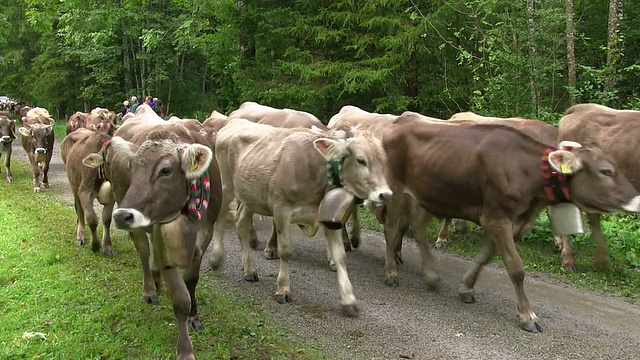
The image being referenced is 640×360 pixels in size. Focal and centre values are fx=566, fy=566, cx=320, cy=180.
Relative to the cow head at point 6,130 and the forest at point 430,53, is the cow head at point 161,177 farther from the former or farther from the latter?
the cow head at point 6,130

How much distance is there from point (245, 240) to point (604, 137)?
535 cm

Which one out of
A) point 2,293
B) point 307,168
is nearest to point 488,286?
point 307,168

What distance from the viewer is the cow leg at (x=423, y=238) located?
23.5 ft

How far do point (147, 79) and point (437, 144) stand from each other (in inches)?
1077

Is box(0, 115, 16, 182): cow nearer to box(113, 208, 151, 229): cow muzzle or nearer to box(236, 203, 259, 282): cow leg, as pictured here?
box(236, 203, 259, 282): cow leg

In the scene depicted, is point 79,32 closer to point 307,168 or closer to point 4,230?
point 4,230

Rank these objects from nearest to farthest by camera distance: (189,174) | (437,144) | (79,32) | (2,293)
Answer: (189,174)
(2,293)
(437,144)
(79,32)

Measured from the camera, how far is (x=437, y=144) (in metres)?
6.98

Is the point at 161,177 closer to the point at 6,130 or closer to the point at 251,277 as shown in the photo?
the point at 251,277

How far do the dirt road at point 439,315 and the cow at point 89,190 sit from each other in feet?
5.30

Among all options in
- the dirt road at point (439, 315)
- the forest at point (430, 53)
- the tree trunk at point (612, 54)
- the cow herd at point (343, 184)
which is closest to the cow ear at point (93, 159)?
the cow herd at point (343, 184)

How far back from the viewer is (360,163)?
6141 mm

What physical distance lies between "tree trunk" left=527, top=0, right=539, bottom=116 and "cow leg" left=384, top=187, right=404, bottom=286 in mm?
6225

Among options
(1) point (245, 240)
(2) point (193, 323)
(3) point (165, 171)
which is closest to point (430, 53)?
(1) point (245, 240)
